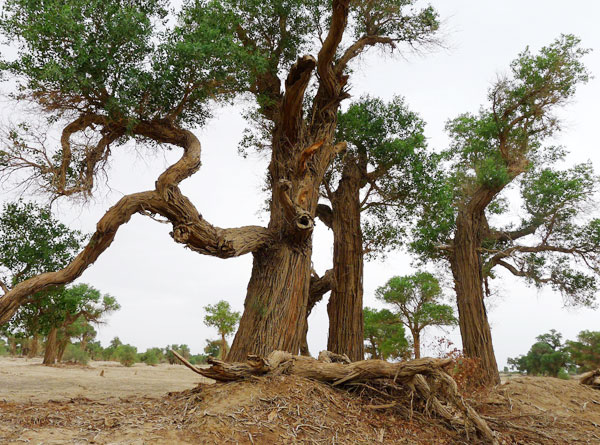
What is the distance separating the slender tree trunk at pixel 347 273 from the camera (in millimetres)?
7875

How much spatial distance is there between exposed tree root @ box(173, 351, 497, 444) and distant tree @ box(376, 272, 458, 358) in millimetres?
14405

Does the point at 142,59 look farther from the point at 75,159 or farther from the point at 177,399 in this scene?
the point at 177,399

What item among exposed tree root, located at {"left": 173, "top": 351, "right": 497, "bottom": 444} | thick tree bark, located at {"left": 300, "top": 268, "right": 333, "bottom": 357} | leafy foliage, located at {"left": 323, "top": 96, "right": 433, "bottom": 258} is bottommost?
exposed tree root, located at {"left": 173, "top": 351, "right": 497, "bottom": 444}

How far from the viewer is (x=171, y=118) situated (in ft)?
21.9

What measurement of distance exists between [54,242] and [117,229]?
3.96 m

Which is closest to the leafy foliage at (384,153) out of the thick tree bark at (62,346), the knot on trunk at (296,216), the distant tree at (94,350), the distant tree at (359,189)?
the distant tree at (359,189)

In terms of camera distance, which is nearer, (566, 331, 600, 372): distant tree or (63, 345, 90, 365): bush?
(566, 331, 600, 372): distant tree

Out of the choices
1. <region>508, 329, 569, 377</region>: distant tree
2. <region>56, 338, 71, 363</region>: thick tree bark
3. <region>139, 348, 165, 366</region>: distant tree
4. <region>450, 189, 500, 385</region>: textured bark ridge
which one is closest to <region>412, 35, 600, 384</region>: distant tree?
<region>450, 189, 500, 385</region>: textured bark ridge

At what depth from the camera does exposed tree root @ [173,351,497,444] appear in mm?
3975

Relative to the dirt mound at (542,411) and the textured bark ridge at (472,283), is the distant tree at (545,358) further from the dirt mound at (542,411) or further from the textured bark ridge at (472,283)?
the dirt mound at (542,411)

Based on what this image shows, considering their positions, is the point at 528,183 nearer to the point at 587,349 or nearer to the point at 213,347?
the point at 587,349

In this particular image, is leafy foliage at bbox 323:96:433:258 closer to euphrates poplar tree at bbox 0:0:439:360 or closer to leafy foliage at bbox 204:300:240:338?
→ euphrates poplar tree at bbox 0:0:439:360

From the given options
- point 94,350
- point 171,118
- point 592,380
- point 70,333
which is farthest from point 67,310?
point 94,350

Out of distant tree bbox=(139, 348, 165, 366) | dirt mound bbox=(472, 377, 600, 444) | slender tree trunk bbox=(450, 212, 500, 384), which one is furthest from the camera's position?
distant tree bbox=(139, 348, 165, 366)
